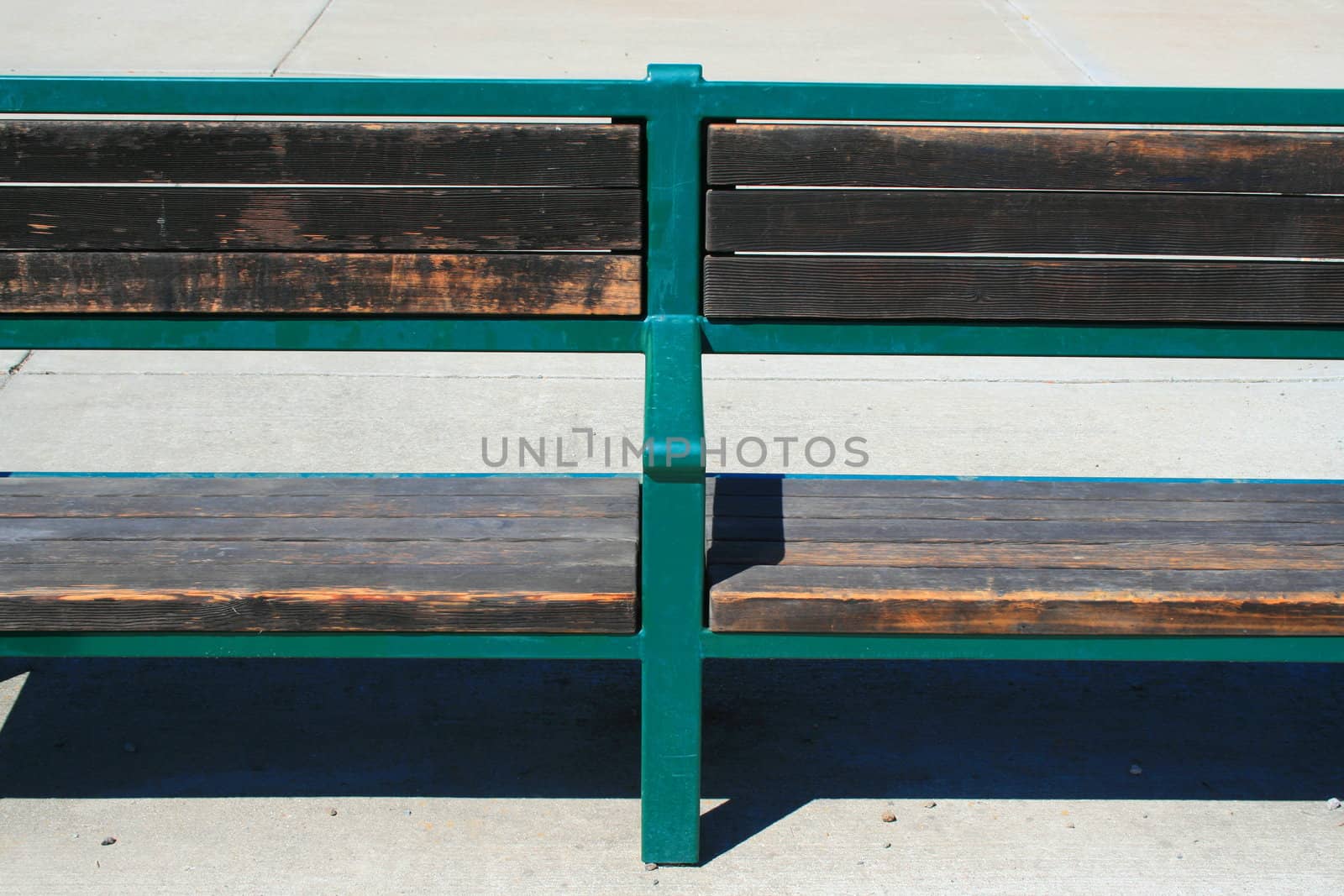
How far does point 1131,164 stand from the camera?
2.49 m

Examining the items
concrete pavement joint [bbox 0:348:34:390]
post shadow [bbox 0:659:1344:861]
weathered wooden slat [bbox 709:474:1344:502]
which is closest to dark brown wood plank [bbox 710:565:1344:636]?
weathered wooden slat [bbox 709:474:1344:502]

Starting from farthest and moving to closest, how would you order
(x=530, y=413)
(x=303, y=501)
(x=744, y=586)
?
(x=530, y=413) < (x=303, y=501) < (x=744, y=586)

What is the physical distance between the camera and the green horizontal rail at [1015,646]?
2.21m

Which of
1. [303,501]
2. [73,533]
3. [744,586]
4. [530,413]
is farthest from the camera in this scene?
[530,413]

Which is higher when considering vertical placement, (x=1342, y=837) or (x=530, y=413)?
(x=530, y=413)

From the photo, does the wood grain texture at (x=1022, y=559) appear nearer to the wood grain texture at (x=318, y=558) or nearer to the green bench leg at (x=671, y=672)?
the green bench leg at (x=671, y=672)

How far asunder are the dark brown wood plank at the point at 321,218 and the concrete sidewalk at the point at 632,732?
98cm

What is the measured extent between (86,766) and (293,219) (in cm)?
113

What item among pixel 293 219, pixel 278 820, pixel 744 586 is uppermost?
pixel 293 219

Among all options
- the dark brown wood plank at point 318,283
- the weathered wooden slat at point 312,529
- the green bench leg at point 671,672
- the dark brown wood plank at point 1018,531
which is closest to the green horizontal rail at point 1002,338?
the dark brown wood plank at point 318,283

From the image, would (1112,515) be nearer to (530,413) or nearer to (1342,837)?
(1342,837)

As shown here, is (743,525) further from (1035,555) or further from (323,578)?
(323,578)

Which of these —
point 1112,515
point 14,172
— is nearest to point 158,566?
point 14,172

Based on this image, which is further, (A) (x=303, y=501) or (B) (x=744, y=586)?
(A) (x=303, y=501)
